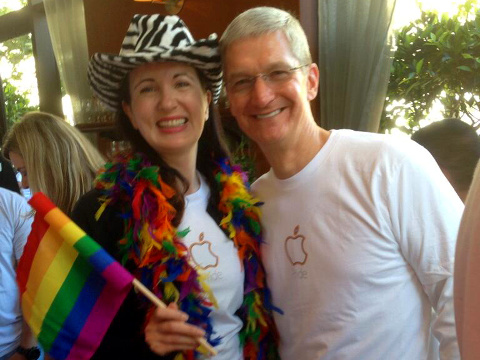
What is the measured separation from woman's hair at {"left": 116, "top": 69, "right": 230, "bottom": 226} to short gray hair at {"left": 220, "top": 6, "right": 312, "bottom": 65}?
0.21m

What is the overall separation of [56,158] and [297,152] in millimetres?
1187

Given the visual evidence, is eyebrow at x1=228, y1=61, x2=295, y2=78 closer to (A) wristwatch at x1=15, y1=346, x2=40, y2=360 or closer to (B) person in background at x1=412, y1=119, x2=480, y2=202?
(B) person in background at x1=412, y1=119, x2=480, y2=202

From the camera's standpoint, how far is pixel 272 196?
1530 millimetres

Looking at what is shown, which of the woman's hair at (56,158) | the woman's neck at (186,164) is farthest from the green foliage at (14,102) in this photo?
the woman's neck at (186,164)

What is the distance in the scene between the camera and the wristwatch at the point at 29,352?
2264mm

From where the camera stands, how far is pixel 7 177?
365 centimetres

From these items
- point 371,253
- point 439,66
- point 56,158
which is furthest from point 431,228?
point 56,158

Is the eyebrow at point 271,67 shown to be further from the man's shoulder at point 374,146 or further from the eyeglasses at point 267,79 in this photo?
the man's shoulder at point 374,146

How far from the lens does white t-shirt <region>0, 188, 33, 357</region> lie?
2.23 m

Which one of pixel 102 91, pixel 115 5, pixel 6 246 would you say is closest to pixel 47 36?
pixel 115 5

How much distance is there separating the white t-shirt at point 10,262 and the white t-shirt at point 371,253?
1310mm

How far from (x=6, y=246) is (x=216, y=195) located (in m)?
1.03

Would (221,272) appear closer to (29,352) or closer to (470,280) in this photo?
(470,280)

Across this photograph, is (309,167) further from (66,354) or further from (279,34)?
(66,354)
